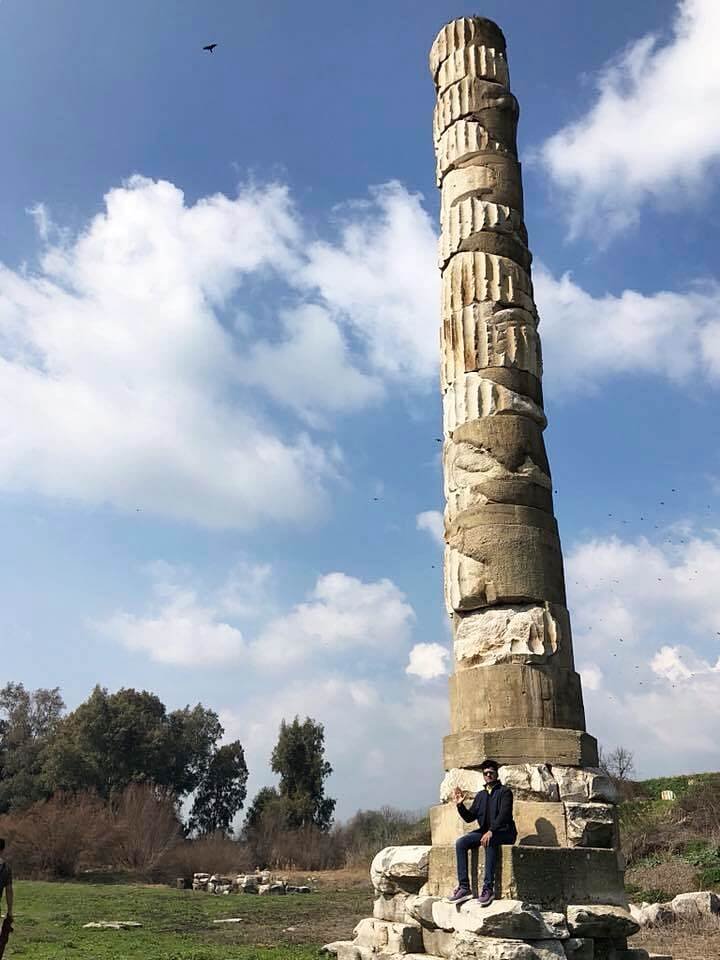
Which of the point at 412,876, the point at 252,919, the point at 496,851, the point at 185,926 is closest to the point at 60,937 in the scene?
the point at 185,926

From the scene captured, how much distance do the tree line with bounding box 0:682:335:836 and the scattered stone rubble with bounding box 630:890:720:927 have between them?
2934 cm

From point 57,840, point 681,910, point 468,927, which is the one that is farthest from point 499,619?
point 57,840

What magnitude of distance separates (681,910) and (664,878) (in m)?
4.11

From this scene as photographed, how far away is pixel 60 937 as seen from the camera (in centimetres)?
1309

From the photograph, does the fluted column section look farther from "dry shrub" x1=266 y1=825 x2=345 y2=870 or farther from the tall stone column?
"dry shrub" x1=266 y1=825 x2=345 y2=870

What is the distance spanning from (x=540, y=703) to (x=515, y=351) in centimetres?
410

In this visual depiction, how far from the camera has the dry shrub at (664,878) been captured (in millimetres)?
15859

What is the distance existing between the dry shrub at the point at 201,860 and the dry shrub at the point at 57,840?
2266 millimetres

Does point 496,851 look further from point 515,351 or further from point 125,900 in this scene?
point 125,900

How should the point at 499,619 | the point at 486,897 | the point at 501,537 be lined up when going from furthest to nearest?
the point at 501,537, the point at 499,619, the point at 486,897

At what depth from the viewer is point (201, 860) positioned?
1255 inches

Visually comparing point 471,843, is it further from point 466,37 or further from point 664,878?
point 664,878

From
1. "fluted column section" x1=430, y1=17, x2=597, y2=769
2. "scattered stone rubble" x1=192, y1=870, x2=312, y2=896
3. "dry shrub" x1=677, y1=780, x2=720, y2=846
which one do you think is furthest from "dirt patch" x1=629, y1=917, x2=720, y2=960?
"scattered stone rubble" x1=192, y1=870, x2=312, y2=896

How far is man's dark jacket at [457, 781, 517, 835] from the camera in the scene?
738 cm
